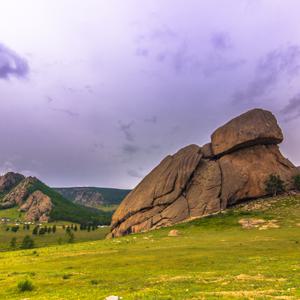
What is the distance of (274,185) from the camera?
4422 inches

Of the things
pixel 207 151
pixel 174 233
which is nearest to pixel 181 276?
pixel 174 233

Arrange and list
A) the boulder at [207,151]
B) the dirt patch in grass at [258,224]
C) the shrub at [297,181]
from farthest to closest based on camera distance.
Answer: the boulder at [207,151]
the shrub at [297,181]
the dirt patch in grass at [258,224]

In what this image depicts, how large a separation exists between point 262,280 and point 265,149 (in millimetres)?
100865

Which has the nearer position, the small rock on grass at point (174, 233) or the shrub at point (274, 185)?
the small rock on grass at point (174, 233)

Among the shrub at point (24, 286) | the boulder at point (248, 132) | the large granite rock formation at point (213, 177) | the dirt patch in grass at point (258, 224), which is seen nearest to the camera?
the shrub at point (24, 286)

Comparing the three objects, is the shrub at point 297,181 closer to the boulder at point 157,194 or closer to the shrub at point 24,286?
the boulder at point 157,194

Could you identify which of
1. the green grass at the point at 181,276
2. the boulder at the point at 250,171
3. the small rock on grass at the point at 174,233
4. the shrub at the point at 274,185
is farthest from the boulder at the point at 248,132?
the green grass at the point at 181,276

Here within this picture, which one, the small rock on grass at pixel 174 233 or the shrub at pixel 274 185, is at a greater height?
the shrub at pixel 274 185

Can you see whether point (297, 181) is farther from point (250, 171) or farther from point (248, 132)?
point (248, 132)

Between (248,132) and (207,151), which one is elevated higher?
(248,132)

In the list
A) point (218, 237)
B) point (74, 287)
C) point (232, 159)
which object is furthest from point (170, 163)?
point (74, 287)

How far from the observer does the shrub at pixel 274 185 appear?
368ft

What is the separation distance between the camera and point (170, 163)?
12731 cm

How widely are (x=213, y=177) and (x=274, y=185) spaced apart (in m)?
21.0
